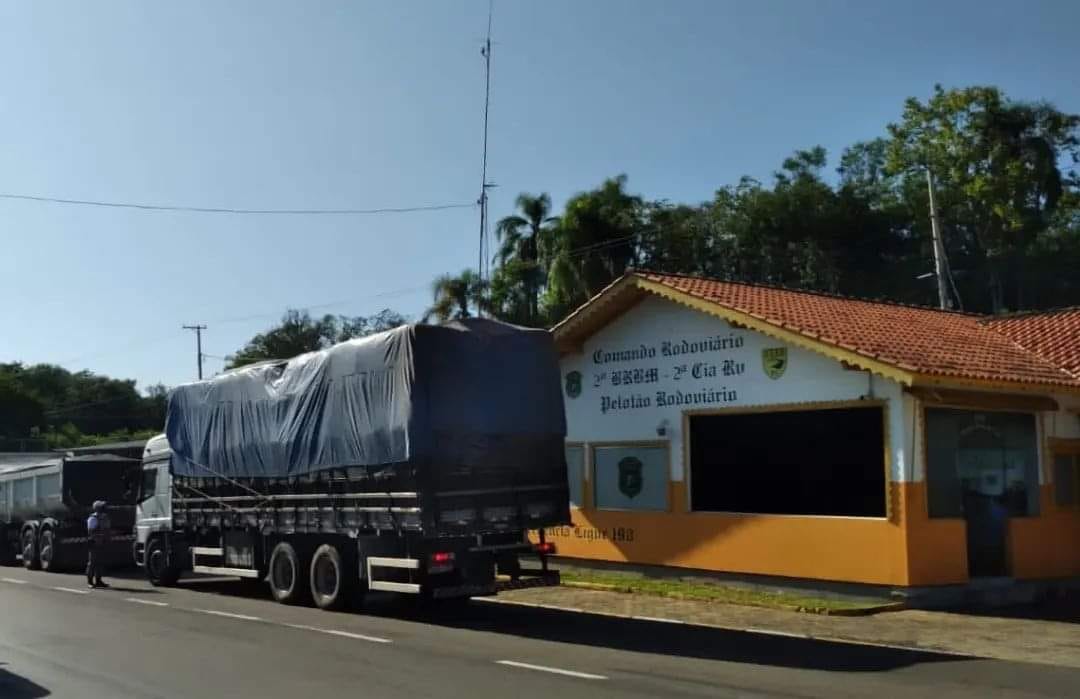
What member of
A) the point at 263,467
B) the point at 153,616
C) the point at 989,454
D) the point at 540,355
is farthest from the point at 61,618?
the point at 989,454

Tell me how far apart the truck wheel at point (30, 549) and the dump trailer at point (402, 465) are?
11.1 metres

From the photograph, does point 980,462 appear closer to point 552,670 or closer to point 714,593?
point 714,593

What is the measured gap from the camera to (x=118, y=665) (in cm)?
1077

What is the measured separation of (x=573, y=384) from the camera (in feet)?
69.6

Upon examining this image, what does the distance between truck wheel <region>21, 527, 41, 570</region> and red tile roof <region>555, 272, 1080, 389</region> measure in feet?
48.9

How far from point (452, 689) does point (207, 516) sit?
35.7 feet

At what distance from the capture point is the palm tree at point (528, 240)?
44906 mm

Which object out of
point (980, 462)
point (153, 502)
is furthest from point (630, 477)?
point (153, 502)

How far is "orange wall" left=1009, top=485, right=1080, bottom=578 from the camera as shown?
16812 mm

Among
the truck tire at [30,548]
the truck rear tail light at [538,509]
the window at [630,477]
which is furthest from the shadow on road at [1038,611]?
the truck tire at [30,548]

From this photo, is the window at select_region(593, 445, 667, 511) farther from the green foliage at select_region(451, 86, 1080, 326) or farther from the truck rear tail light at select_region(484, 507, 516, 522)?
the green foliage at select_region(451, 86, 1080, 326)

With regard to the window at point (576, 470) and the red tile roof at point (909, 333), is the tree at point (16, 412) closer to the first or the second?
the window at point (576, 470)

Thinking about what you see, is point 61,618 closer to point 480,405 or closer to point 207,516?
point 207,516

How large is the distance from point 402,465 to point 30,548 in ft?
55.6
